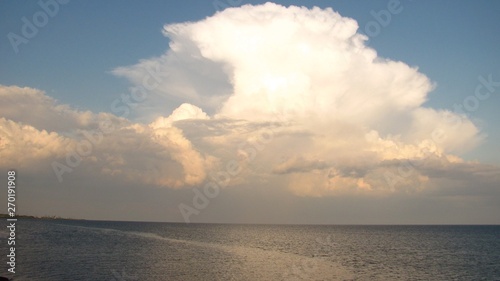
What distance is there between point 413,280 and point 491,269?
25.8 meters

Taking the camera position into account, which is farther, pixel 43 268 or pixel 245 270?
pixel 245 270

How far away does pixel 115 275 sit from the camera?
181 ft

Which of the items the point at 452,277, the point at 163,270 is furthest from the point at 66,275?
the point at 452,277

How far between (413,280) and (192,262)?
37738 mm

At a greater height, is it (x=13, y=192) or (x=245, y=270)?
(x=13, y=192)

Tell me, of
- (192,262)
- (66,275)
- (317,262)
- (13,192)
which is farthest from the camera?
(317,262)

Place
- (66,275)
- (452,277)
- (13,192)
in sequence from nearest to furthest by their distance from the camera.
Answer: (13,192) < (66,275) < (452,277)

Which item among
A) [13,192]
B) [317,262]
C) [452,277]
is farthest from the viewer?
[317,262]

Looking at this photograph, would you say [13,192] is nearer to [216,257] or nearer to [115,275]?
[115,275]

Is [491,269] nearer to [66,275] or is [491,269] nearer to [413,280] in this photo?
[413,280]

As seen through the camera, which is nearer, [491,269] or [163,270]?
[163,270]

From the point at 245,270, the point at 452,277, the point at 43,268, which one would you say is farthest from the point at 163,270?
the point at 452,277

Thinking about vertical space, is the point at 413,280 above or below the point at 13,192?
below

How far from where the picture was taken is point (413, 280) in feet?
192
